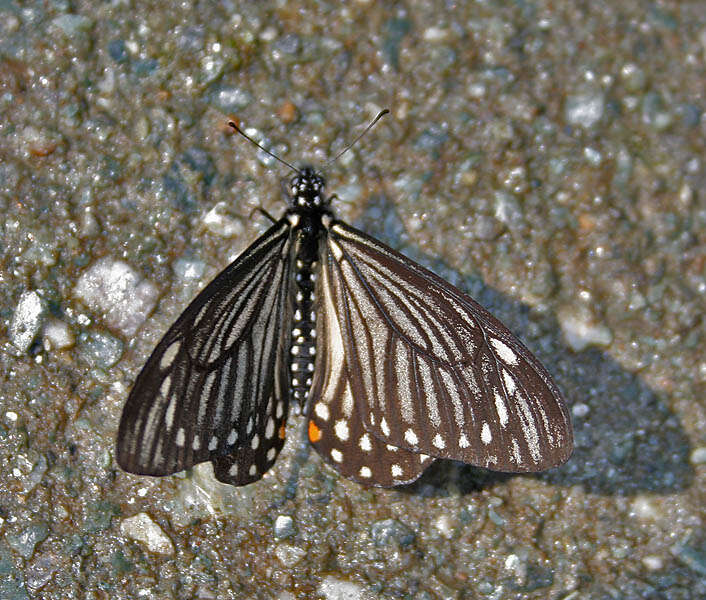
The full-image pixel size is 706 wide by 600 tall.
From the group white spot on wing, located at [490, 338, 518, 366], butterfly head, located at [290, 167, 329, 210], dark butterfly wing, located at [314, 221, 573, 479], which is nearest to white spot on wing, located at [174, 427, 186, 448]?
dark butterfly wing, located at [314, 221, 573, 479]

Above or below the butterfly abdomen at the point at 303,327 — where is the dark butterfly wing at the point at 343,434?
below

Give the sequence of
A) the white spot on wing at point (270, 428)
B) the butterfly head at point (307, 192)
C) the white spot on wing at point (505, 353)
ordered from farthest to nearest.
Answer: the butterfly head at point (307, 192), the white spot on wing at point (270, 428), the white spot on wing at point (505, 353)

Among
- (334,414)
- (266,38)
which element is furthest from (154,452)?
(266,38)

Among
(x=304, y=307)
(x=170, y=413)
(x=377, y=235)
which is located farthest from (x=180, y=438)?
(x=377, y=235)

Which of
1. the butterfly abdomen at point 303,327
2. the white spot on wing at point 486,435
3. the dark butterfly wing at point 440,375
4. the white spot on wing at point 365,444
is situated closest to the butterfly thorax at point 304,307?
the butterfly abdomen at point 303,327

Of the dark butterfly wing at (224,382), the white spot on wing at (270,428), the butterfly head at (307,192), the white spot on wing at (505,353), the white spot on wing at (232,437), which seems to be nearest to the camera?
the dark butterfly wing at (224,382)

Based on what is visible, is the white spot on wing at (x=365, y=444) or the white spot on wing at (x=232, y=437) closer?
the white spot on wing at (x=232, y=437)

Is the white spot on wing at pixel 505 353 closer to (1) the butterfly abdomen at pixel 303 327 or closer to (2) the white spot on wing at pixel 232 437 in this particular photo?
(1) the butterfly abdomen at pixel 303 327

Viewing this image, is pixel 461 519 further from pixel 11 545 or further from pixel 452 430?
pixel 11 545

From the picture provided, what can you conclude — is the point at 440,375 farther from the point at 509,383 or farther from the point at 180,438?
the point at 180,438
